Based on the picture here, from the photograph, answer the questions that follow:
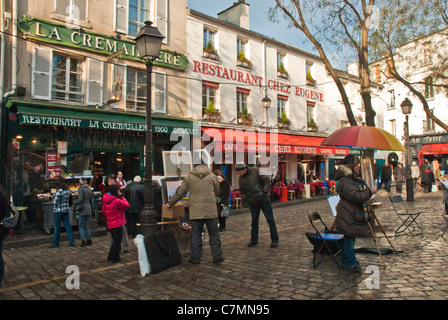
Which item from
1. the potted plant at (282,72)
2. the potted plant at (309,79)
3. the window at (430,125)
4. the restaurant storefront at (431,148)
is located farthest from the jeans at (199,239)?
the window at (430,125)

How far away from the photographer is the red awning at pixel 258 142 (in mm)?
13328

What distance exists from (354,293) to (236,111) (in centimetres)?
1237

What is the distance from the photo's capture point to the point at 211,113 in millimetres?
14227

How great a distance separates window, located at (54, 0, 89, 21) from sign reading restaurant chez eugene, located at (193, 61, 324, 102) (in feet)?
15.4

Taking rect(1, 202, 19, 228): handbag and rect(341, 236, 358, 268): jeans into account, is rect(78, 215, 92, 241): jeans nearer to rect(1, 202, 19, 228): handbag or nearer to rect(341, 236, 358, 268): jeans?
rect(1, 202, 19, 228): handbag

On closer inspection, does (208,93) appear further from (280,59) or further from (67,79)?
(280,59)

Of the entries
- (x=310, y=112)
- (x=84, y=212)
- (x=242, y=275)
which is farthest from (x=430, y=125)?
(x=84, y=212)

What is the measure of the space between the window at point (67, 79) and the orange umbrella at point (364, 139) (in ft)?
28.4

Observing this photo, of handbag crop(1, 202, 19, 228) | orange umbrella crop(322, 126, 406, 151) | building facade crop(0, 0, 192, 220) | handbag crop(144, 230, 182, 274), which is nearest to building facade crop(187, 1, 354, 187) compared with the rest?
building facade crop(0, 0, 192, 220)

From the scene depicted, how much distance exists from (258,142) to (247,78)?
3.82 metres

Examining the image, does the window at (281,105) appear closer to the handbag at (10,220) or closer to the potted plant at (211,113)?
the potted plant at (211,113)

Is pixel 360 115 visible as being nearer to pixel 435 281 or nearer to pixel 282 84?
pixel 282 84

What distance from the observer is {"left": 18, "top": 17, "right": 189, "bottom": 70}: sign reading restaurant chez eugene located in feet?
32.1

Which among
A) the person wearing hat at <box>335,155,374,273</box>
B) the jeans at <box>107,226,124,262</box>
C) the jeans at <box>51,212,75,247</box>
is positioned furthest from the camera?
the jeans at <box>51,212,75,247</box>
